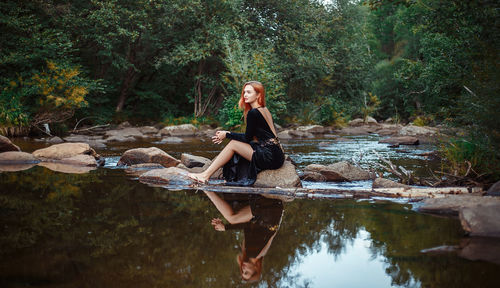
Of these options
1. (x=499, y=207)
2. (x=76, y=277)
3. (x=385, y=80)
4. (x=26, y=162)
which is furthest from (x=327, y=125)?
(x=76, y=277)

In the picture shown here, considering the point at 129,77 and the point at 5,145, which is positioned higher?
the point at 129,77

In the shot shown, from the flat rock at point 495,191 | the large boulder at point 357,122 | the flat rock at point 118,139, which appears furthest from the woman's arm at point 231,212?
the large boulder at point 357,122

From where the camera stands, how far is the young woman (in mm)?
6176

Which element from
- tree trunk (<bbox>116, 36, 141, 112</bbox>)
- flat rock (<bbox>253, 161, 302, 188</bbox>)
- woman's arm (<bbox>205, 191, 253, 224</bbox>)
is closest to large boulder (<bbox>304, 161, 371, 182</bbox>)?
flat rock (<bbox>253, 161, 302, 188</bbox>)

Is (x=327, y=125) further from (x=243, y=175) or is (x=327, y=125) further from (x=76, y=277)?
(x=76, y=277)

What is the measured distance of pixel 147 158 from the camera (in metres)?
8.49

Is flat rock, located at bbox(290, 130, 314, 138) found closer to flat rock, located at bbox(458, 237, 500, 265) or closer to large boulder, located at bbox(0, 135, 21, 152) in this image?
large boulder, located at bbox(0, 135, 21, 152)

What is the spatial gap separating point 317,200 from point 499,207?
2.06 metres

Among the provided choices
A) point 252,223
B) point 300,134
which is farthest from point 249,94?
point 300,134

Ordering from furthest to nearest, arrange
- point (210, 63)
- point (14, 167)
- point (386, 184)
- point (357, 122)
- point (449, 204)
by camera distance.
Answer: point (357, 122) → point (210, 63) → point (14, 167) → point (386, 184) → point (449, 204)

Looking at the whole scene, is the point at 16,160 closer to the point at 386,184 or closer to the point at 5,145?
the point at 5,145

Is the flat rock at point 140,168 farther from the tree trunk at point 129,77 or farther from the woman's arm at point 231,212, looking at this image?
the tree trunk at point 129,77

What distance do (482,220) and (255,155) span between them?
10.6 ft

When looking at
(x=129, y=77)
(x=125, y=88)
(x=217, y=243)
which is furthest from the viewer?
(x=125, y=88)
